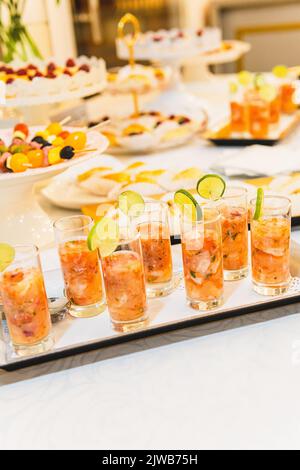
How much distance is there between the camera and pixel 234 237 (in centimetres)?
111

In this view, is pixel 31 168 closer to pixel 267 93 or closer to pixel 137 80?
pixel 267 93

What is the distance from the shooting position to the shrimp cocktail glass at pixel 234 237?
1104mm

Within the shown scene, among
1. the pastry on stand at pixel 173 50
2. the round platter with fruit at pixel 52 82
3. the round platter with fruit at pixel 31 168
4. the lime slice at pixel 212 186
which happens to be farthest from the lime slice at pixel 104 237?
the pastry on stand at pixel 173 50

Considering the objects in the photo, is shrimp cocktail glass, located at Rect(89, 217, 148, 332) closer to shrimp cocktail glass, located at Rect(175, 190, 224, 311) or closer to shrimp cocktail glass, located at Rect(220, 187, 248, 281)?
shrimp cocktail glass, located at Rect(175, 190, 224, 311)

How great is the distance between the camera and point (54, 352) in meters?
0.92

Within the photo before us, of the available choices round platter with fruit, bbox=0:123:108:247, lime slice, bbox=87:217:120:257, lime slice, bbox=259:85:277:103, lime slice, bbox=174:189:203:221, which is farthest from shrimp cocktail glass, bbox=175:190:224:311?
lime slice, bbox=259:85:277:103

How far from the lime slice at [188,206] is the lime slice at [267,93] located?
1172mm

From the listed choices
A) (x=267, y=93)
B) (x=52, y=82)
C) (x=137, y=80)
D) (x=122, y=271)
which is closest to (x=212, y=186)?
(x=122, y=271)

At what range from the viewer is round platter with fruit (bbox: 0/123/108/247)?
1.30 meters

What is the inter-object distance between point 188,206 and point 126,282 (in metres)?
0.17

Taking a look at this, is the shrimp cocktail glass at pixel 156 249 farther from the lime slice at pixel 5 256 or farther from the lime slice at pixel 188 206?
the lime slice at pixel 5 256
